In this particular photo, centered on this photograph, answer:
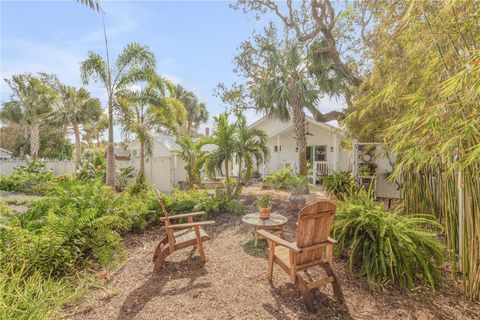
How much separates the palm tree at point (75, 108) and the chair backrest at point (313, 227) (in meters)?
15.9

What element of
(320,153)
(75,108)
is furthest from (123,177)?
(320,153)

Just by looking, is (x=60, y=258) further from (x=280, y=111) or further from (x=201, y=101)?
(x=201, y=101)

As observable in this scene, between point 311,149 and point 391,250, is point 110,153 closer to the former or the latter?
point 391,250

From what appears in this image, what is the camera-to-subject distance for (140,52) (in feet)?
32.6

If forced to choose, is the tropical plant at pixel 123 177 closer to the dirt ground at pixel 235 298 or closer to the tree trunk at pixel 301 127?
the tree trunk at pixel 301 127

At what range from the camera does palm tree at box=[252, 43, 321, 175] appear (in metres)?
10.7

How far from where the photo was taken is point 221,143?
286 inches

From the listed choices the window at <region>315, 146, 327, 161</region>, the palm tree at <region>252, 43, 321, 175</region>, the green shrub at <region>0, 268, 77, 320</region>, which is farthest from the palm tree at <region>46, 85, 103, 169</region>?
the green shrub at <region>0, 268, 77, 320</region>

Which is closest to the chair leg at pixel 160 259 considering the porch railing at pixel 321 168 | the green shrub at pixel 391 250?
the green shrub at pixel 391 250

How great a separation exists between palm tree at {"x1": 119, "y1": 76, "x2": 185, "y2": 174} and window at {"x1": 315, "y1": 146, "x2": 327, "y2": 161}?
8569 mm

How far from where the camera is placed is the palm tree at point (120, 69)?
32.1 ft

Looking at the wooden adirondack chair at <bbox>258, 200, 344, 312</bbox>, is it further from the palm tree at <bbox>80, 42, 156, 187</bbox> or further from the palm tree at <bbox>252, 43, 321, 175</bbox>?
the palm tree at <bbox>80, 42, 156, 187</bbox>

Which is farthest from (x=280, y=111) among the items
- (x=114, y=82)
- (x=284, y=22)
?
(x=114, y=82)

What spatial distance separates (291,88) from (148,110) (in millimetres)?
6950
